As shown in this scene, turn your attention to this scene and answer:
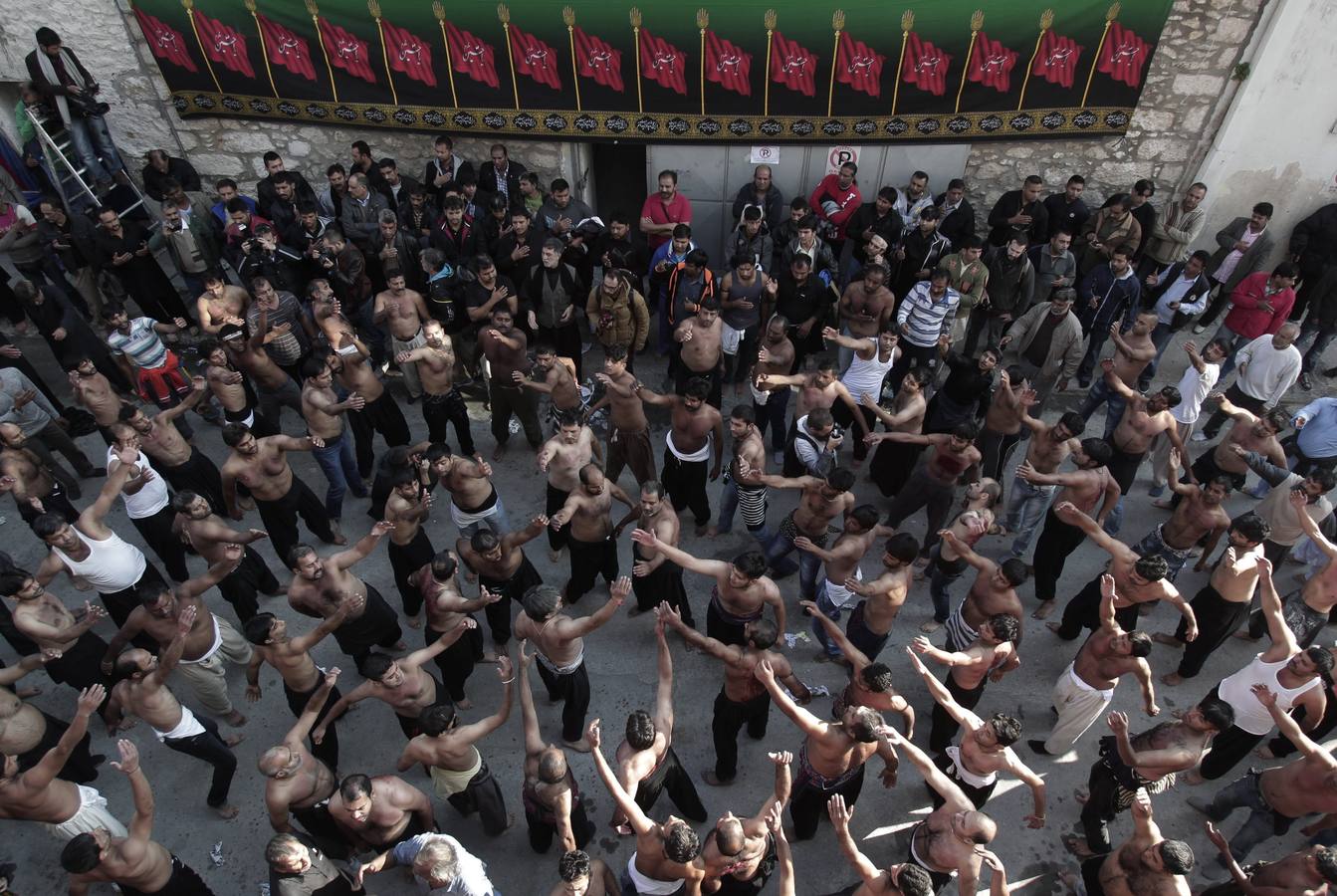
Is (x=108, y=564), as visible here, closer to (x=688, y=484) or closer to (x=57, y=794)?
(x=57, y=794)

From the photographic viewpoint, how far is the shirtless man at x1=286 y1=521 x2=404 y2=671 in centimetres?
564

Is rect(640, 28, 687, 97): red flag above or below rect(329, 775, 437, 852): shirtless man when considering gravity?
above

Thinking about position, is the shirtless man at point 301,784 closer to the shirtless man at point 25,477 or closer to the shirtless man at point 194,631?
the shirtless man at point 194,631

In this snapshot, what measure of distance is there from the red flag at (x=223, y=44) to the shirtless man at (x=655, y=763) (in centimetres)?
878

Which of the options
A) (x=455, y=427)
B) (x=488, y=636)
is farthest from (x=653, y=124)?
(x=488, y=636)

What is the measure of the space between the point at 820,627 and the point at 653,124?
653 centimetres

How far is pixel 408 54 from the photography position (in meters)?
9.69

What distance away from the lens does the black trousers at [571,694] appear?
223 inches

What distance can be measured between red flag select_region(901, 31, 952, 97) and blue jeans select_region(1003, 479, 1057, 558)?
508cm

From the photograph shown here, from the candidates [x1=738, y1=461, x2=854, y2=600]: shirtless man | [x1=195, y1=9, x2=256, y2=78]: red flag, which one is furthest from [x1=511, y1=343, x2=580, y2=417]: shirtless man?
[x1=195, y1=9, x2=256, y2=78]: red flag

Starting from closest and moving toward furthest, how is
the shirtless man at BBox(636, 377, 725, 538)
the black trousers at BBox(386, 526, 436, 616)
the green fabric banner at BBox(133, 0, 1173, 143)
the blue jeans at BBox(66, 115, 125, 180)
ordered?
the black trousers at BBox(386, 526, 436, 616), the shirtless man at BBox(636, 377, 725, 538), the green fabric banner at BBox(133, 0, 1173, 143), the blue jeans at BBox(66, 115, 125, 180)

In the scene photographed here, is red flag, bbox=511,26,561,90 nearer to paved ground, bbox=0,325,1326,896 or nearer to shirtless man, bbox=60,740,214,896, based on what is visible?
paved ground, bbox=0,325,1326,896

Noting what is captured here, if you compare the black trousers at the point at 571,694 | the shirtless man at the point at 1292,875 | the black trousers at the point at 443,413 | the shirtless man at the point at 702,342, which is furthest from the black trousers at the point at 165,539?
the shirtless man at the point at 1292,875

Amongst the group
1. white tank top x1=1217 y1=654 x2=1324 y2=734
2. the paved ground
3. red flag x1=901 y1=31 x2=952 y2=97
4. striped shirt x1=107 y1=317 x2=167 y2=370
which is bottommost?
the paved ground
